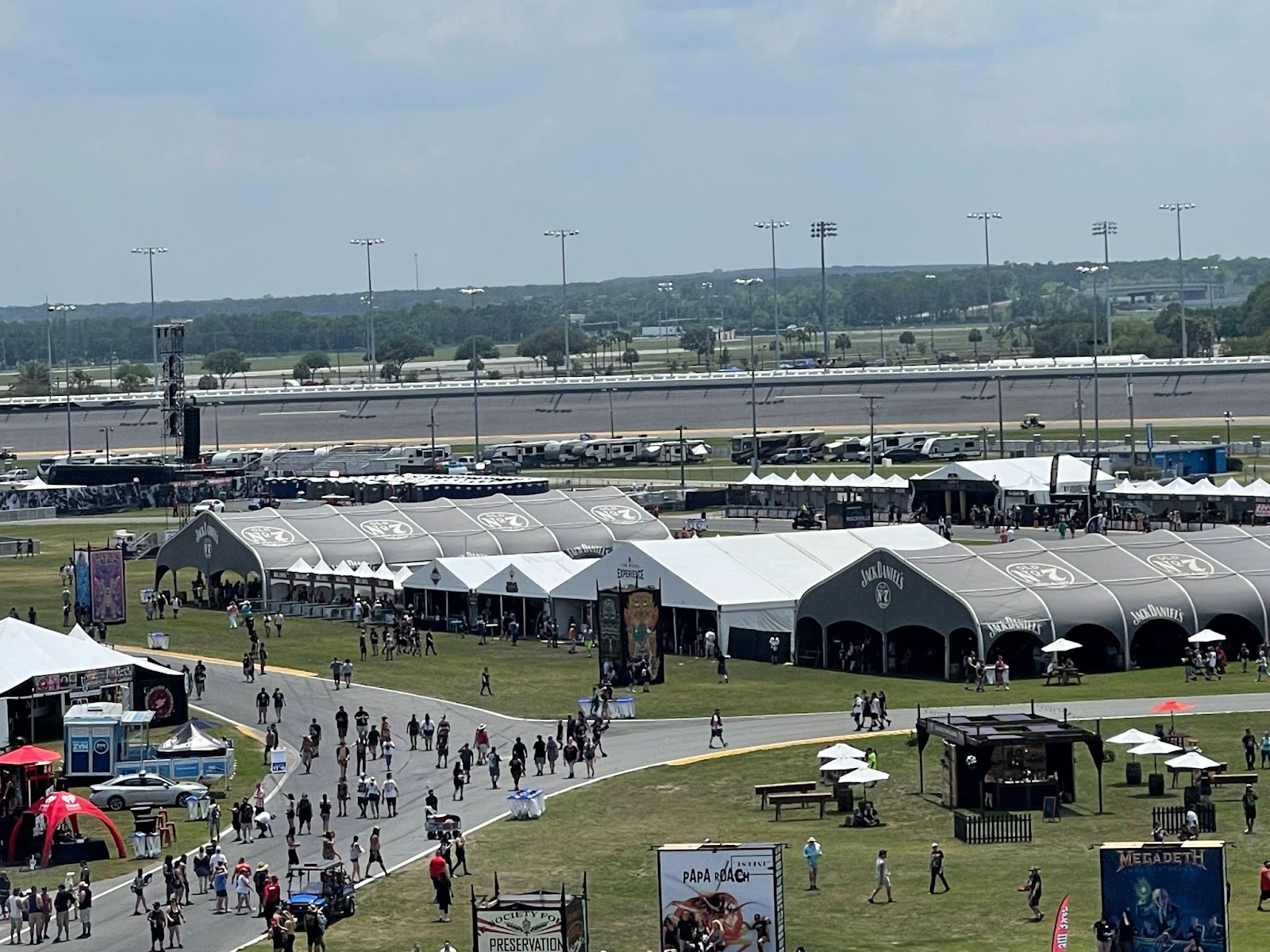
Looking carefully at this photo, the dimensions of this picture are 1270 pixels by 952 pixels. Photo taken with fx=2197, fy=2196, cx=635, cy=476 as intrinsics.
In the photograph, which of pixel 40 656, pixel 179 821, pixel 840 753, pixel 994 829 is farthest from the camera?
pixel 40 656

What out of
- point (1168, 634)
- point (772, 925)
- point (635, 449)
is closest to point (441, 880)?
point (772, 925)

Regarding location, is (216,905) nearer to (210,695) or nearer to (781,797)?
(781,797)

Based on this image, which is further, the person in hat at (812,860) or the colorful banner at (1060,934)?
the person in hat at (812,860)

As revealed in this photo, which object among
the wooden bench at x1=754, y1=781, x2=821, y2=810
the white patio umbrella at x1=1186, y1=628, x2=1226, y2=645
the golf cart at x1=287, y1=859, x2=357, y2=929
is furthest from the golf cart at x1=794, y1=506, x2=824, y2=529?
the golf cart at x1=287, y1=859, x2=357, y2=929

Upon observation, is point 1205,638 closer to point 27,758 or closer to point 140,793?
point 140,793

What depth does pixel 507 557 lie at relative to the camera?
248ft

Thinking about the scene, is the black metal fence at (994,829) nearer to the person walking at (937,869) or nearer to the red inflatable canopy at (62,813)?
the person walking at (937,869)

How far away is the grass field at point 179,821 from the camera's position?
136 feet

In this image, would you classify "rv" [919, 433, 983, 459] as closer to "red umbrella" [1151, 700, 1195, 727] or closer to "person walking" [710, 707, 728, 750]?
"red umbrella" [1151, 700, 1195, 727]

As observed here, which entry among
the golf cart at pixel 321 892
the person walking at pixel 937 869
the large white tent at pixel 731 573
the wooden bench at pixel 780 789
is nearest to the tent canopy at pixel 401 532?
the large white tent at pixel 731 573

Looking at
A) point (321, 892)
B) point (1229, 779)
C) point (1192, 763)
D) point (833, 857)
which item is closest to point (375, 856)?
point (321, 892)

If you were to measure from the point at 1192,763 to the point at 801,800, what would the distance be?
25.4 ft

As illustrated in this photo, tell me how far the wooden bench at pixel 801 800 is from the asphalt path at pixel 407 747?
5.52 meters

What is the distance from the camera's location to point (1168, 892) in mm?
29203
